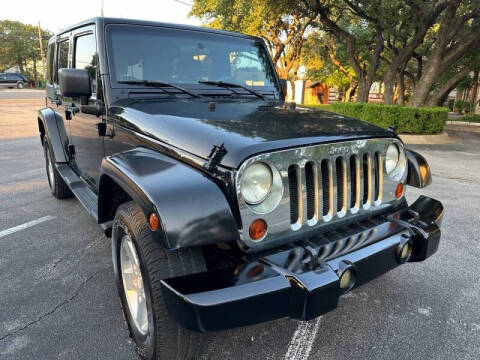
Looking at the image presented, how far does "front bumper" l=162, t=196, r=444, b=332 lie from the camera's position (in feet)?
5.15

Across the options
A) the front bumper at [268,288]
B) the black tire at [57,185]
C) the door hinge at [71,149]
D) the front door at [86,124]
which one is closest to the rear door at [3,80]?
the black tire at [57,185]

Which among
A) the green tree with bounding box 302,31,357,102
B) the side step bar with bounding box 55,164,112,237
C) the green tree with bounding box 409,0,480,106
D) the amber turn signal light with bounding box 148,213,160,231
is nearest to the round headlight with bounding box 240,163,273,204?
the amber turn signal light with bounding box 148,213,160,231

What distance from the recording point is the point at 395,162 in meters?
2.50

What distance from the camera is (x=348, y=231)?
2.20 m

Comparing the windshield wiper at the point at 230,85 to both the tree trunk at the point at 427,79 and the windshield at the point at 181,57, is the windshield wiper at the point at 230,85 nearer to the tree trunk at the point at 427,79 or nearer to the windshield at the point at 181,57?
the windshield at the point at 181,57

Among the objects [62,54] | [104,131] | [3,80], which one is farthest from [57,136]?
[3,80]

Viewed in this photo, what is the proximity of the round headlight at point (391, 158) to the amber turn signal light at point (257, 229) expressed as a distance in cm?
106

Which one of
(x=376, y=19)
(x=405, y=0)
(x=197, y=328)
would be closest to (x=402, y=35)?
(x=376, y=19)

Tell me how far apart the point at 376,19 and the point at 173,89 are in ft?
42.7

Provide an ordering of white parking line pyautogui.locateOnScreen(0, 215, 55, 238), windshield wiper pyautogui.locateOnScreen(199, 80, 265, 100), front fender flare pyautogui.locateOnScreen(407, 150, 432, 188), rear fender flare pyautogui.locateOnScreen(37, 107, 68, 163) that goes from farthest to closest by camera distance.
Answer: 1. rear fender flare pyautogui.locateOnScreen(37, 107, 68, 163)
2. white parking line pyautogui.locateOnScreen(0, 215, 55, 238)
3. windshield wiper pyautogui.locateOnScreen(199, 80, 265, 100)
4. front fender flare pyautogui.locateOnScreen(407, 150, 432, 188)

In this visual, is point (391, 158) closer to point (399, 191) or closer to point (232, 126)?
point (399, 191)

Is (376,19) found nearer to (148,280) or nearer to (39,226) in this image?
(39,226)

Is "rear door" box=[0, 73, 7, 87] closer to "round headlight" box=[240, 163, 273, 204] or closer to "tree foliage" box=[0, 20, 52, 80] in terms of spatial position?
"tree foliage" box=[0, 20, 52, 80]

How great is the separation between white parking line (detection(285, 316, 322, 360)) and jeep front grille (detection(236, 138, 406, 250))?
771 mm
